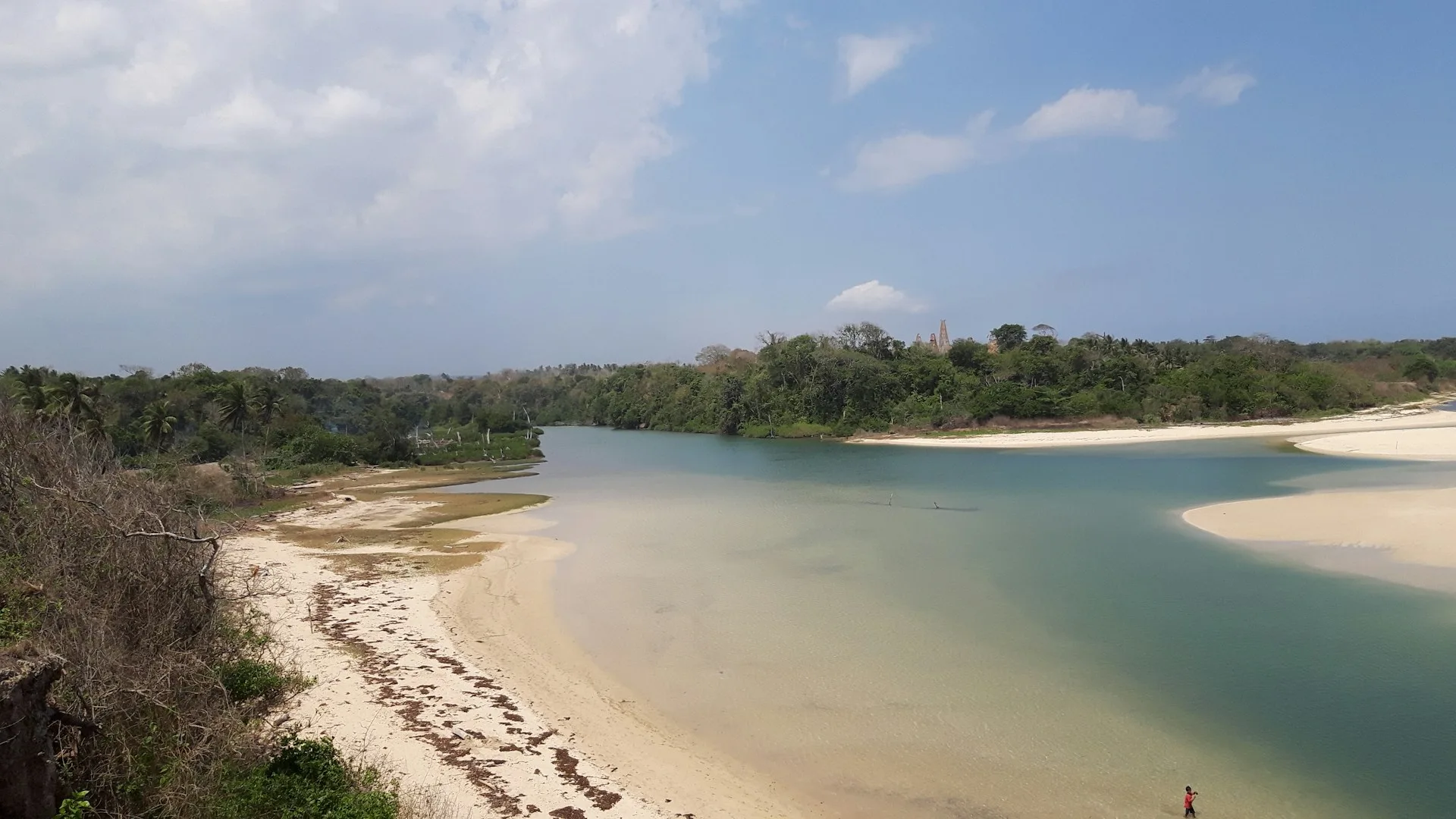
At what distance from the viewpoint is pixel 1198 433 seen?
52.3 metres

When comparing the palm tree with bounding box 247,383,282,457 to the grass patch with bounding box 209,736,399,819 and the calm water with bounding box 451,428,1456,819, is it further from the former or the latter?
the grass patch with bounding box 209,736,399,819

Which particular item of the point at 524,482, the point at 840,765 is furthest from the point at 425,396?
the point at 840,765

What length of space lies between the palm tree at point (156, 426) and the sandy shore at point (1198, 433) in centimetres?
4421

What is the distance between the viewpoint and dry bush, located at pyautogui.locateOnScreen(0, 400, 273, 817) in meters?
5.75

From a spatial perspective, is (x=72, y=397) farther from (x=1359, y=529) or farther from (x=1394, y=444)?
(x=1394, y=444)

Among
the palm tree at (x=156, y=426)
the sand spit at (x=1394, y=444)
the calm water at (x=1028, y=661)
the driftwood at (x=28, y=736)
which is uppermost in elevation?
the palm tree at (x=156, y=426)

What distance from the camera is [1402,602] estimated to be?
45.1ft

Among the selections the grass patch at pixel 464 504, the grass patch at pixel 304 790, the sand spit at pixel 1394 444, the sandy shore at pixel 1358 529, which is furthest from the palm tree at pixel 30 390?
the sand spit at pixel 1394 444

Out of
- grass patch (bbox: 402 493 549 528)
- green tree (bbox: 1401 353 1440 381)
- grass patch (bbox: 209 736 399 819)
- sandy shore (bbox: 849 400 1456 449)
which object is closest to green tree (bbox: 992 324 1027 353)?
sandy shore (bbox: 849 400 1456 449)

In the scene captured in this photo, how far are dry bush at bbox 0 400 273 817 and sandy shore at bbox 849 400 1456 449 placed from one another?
157 feet

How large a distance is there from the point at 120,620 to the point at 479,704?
4.68 meters

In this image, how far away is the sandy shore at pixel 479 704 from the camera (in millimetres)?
8117

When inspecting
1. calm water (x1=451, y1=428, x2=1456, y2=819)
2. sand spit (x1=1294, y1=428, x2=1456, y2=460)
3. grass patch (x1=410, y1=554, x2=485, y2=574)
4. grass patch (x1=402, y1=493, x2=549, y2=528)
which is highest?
sand spit (x1=1294, y1=428, x2=1456, y2=460)

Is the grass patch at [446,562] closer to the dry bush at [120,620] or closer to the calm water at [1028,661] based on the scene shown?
the calm water at [1028,661]
